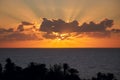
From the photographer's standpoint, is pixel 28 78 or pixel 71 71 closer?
pixel 28 78

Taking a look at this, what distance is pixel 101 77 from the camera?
56.6 meters

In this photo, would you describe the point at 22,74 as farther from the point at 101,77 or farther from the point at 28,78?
the point at 101,77

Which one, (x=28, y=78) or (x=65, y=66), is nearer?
(x=28, y=78)

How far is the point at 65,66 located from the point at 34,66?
23.9 ft

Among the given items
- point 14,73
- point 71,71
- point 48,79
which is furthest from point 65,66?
point 14,73

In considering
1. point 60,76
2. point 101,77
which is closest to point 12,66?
point 60,76

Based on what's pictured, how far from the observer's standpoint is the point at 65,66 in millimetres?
59125

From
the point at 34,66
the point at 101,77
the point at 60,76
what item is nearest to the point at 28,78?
the point at 34,66

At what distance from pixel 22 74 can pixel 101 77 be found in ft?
47.9

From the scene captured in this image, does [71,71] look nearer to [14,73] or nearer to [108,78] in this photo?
[108,78]

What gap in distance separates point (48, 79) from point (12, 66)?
9.00 m

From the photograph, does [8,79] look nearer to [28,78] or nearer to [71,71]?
[28,78]

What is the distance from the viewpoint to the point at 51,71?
56.0 m

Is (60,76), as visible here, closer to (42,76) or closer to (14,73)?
(42,76)
